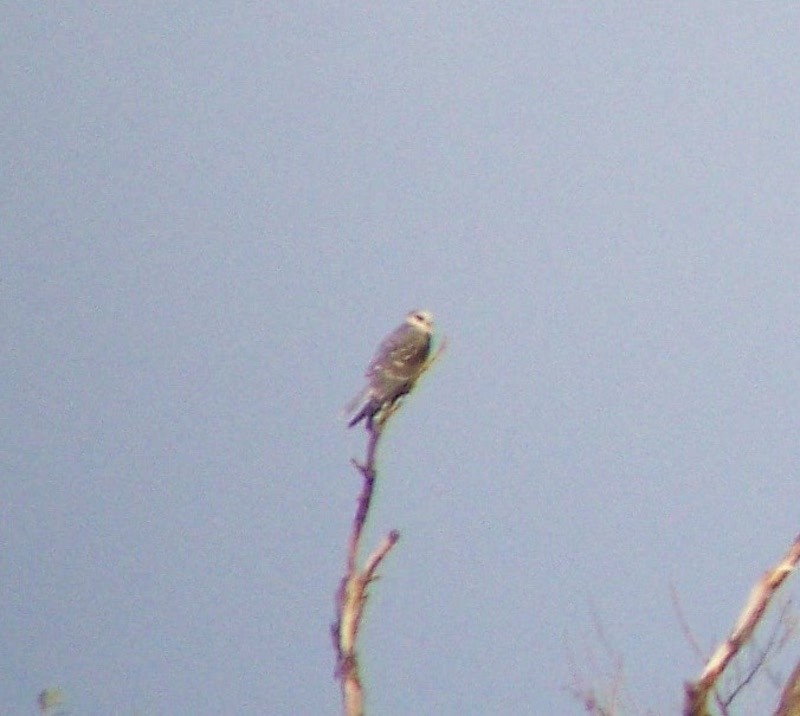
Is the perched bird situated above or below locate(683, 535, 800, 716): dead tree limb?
above

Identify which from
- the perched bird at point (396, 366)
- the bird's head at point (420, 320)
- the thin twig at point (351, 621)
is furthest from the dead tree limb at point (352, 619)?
the bird's head at point (420, 320)

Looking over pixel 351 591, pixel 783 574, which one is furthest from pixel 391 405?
pixel 783 574

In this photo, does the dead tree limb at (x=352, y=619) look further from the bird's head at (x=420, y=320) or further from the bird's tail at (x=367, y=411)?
the bird's head at (x=420, y=320)

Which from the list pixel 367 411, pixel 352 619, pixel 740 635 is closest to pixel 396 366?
pixel 367 411

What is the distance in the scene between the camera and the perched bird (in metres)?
5.28

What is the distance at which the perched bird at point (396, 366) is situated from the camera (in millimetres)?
5277

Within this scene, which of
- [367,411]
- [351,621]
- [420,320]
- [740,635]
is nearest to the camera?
[740,635]

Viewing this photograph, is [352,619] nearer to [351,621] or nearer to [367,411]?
[351,621]

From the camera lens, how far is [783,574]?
9.78ft

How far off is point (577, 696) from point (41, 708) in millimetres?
2114

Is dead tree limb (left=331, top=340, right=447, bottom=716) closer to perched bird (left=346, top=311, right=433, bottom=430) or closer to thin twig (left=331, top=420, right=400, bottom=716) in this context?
thin twig (left=331, top=420, right=400, bottom=716)

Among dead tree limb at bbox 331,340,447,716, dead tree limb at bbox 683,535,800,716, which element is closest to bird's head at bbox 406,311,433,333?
dead tree limb at bbox 331,340,447,716

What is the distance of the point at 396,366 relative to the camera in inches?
229

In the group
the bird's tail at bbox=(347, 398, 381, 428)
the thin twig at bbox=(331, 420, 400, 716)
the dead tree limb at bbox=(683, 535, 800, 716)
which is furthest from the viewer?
the bird's tail at bbox=(347, 398, 381, 428)
